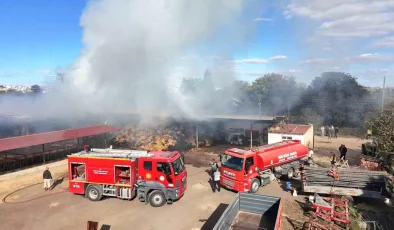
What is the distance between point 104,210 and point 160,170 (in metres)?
3.31

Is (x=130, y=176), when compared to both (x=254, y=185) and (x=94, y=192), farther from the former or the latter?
(x=254, y=185)

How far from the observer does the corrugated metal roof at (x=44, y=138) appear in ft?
58.5

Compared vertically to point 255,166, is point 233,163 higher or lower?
higher

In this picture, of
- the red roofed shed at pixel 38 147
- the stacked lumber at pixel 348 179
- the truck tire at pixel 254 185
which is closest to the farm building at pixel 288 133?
the stacked lumber at pixel 348 179

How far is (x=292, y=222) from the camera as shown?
505 inches

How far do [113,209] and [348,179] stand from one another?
12.0 metres

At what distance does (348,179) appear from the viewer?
15156mm

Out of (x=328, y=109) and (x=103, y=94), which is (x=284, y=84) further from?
(x=103, y=94)

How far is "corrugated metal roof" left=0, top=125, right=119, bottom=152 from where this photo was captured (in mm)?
17844

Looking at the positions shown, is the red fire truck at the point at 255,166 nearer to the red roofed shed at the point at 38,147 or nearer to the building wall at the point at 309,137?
the building wall at the point at 309,137

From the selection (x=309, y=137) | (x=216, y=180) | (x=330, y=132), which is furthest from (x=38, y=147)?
(x=330, y=132)

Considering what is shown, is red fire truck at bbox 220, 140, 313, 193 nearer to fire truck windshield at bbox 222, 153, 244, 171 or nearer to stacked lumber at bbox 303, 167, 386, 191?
fire truck windshield at bbox 222, 153, 244, 171

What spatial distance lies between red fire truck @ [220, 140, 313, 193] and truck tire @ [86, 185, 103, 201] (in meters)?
6.82

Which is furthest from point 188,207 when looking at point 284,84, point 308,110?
point 284,84
